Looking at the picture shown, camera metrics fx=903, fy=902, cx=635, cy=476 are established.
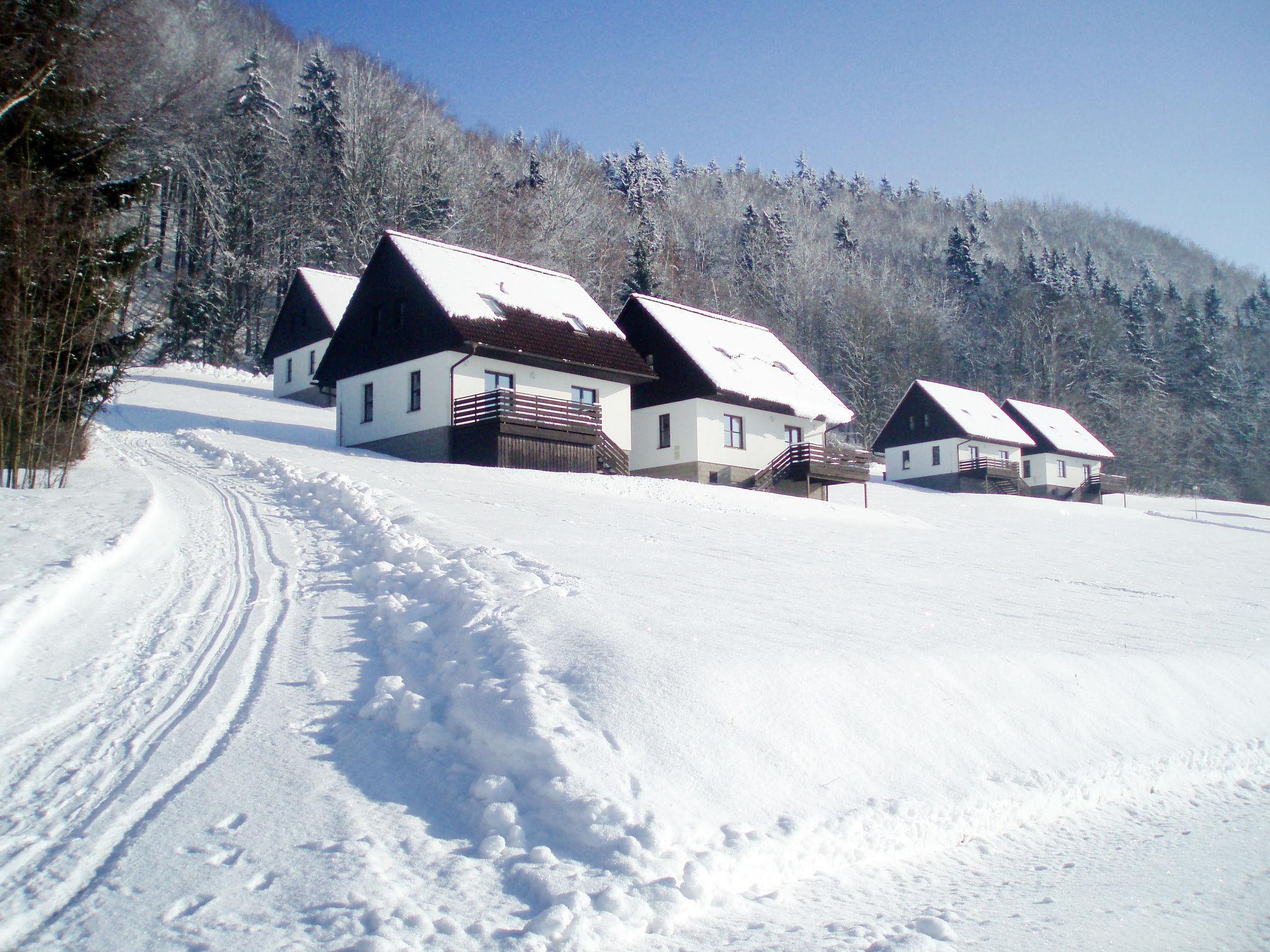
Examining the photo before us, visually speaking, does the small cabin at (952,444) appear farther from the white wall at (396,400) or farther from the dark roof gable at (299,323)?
the white wall at (396,400)

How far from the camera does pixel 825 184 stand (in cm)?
12012

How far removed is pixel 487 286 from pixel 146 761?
80.2 feet

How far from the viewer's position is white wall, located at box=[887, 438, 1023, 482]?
1940 inches

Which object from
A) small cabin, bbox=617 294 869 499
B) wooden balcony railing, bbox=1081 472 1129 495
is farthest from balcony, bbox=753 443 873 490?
wooden balcony railing, bbox=1081 472 1129 495

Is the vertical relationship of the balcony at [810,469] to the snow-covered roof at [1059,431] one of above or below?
below

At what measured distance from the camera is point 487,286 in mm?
28453

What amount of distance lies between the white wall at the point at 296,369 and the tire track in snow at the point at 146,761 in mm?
32153

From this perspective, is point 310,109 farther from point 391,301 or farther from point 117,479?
point 117,479

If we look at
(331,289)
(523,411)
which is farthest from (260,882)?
(331,289)

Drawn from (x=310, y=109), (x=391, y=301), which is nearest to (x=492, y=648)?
(x=391, y=301)

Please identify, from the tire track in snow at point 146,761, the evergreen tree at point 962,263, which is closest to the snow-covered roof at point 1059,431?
the evergreen tree at point 962,263

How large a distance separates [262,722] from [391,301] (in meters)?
24.0

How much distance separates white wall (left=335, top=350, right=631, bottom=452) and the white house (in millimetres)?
42

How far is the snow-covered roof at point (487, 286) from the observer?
2670cm
